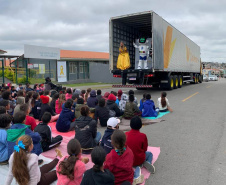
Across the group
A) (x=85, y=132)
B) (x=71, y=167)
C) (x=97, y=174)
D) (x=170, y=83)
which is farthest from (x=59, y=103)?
(x=170, y=83)

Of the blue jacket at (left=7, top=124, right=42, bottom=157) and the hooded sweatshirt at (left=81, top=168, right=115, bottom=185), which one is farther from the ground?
the blue jacket at (left=7, top=124, right=42, bottom=157)

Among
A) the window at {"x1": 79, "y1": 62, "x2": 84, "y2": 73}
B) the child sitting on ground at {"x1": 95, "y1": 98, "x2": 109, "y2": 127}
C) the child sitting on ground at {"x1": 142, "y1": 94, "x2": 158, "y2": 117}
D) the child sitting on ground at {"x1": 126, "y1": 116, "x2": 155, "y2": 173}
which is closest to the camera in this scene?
the child sitting on ground at {"x1": 126, "y1": 116, "x2": 155, "y2": 173}

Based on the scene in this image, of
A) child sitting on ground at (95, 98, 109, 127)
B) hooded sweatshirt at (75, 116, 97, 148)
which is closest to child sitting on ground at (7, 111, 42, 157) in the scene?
hooded sweatshirt at (75, 116, 97, 148)

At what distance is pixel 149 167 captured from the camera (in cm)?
411

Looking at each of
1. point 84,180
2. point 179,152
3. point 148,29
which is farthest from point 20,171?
point 148,29

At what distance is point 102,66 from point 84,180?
3051 cm

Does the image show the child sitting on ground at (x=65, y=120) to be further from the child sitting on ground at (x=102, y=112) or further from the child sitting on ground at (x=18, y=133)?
the child sitting on ground at (x=18, y=133)

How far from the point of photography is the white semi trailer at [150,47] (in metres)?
14.2

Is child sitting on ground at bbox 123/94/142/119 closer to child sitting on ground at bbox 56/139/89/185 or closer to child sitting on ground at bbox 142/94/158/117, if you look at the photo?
child sitting on ground at bbox 142/94/158/117

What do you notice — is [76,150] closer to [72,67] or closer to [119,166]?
[119,166]

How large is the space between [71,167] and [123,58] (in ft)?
41.9

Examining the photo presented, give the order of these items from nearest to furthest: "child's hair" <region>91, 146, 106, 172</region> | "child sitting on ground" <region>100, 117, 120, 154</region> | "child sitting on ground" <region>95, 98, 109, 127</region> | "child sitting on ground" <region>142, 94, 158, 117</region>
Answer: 1. "child's hair" <region>91, 146, 106, 172</region>
2. "child sitting on ground" <region>100, 117, 120, 154</region>
3. "child sitting on ground" <region>95, 98, 109, 127</region>
4. "child sitting on ground" <region>142, 94, 158, 117</region>

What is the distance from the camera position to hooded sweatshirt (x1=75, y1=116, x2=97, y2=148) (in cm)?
480

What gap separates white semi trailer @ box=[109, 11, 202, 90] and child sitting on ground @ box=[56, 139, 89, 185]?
11411 millimetres
